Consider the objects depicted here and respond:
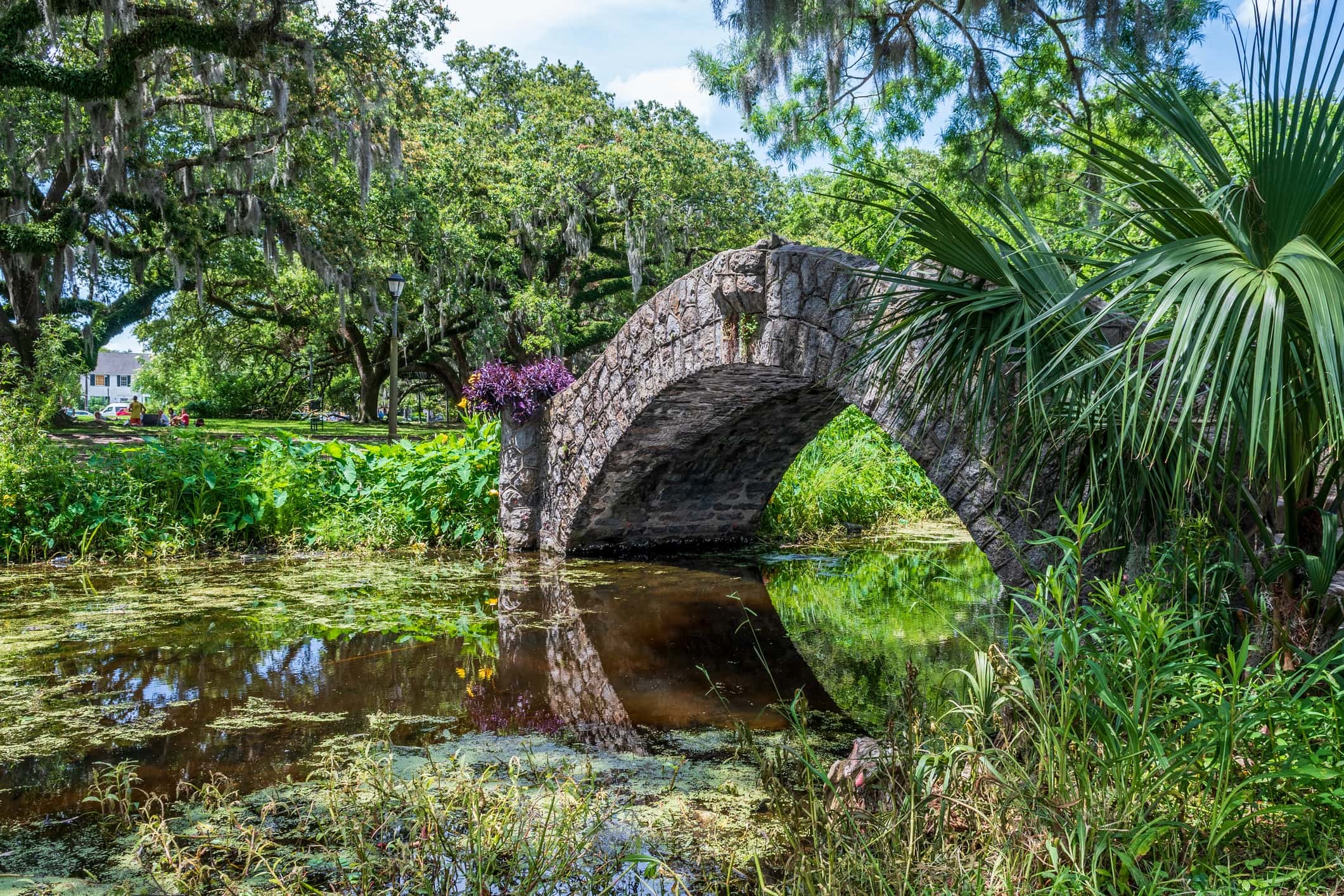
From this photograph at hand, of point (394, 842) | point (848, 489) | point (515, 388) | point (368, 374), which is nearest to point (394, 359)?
point (515, 388)

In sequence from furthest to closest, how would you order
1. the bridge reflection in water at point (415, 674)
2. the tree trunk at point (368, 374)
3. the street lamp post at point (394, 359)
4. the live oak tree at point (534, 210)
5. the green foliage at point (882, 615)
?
the tree trunk at point (368, 374)
the live oak tree at point (534, 210)
the street lamp post at point (394, 359)
the green foliage at point (882, 615)
the bridge reflection in water at point (415, 674)

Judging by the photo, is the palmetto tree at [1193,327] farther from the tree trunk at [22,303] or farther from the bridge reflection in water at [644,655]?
the tree trunk at [22,303]

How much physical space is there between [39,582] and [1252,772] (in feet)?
23.7

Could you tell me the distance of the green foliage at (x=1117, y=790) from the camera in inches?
70.8

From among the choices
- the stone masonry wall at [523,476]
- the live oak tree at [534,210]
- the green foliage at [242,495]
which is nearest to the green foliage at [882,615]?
the stone masonry wall at [523,476]

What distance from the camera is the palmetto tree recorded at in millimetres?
1917

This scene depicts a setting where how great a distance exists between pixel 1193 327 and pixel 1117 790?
101 cm

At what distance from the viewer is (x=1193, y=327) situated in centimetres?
192

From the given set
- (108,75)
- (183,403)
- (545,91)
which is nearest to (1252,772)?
(108,75)

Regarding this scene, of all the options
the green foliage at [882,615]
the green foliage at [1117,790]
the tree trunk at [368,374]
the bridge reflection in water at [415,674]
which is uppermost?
the tree trunk at [368,374]

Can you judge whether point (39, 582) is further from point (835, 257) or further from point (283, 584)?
point (835, 257)

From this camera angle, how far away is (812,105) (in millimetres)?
8445

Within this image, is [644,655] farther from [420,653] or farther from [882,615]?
[882,615]

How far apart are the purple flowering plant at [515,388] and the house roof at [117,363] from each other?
66883mm
